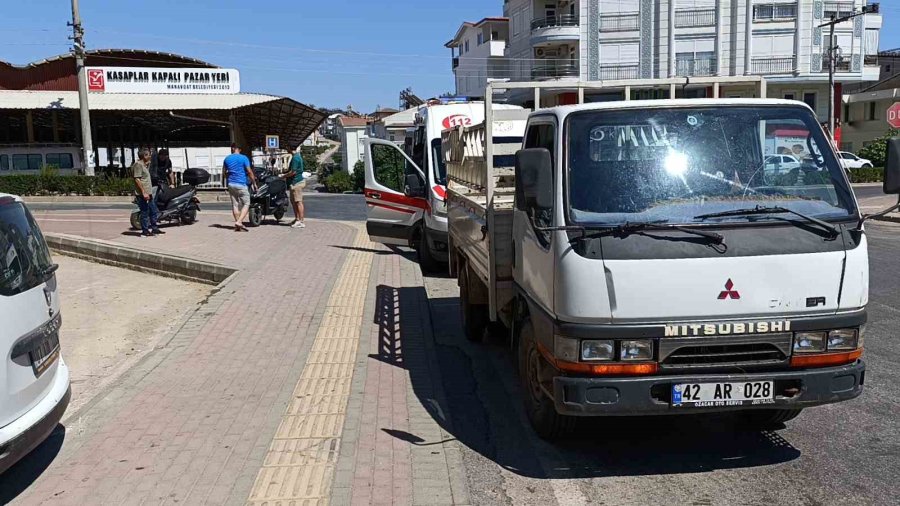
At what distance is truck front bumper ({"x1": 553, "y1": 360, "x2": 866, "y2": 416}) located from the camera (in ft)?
14.0

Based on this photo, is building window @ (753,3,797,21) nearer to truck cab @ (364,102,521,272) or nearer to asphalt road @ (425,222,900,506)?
truck cab @ (364,102,521,272)

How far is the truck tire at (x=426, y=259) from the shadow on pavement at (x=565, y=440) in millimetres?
5250

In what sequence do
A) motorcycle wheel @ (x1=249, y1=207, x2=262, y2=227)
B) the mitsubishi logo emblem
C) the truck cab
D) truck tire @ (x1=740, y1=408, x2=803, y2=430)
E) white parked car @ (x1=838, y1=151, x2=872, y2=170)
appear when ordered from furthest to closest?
white parked car @ (x1=838, y1=151, x2=872, y2=170), motorcycle wheel @ (x1=249, y1=207, x2=262, y2=227), the truck cab, truck tire @ (x1=740, y1=408, x2=803, y2=430), the mitsubishi logo emblem

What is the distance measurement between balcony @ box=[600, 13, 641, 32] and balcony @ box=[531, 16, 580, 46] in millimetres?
1806

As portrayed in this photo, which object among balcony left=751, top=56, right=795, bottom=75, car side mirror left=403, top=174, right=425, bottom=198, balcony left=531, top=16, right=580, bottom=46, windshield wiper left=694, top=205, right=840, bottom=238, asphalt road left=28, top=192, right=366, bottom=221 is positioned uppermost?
balcony left=531, top=16, right=580, bottom=46

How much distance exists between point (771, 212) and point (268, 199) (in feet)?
50.7

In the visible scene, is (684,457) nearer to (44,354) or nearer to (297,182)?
(44,354)

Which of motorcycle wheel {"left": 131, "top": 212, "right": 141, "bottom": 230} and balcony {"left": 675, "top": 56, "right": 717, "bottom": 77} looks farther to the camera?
balcony {"left": 675, "top": 56, "right": 717, "bottom": 77}

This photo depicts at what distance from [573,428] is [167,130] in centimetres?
5128

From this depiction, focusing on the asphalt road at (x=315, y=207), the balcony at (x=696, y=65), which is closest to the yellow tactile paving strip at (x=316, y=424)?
the asphalt road at (x=315, y=207)

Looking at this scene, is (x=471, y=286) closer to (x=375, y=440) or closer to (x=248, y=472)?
(x=375, y=440)

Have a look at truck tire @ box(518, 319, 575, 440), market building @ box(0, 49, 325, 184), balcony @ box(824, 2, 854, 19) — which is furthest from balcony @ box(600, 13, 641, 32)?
truck tire @ box(518, 319, 575, 440)

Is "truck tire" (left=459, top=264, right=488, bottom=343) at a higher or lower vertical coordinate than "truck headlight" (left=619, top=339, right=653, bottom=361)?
lower

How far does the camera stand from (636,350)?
14.1ft
